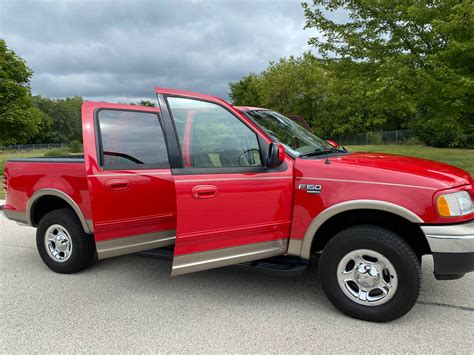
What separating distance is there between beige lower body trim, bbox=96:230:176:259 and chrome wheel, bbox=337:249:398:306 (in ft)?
5.99

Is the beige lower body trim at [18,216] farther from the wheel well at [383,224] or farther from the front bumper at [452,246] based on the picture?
the front bumper at [452,246]

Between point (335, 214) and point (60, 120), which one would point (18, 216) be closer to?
point (335, 214)

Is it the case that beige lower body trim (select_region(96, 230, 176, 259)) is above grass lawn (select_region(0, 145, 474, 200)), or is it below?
below

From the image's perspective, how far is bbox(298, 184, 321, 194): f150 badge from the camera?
3.31 meters

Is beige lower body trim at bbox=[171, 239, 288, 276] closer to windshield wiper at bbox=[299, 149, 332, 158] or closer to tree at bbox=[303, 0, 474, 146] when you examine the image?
windshield wiper at bbox=[299, 149, 332, 158]

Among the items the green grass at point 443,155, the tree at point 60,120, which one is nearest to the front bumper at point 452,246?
the green grass at point 443,155

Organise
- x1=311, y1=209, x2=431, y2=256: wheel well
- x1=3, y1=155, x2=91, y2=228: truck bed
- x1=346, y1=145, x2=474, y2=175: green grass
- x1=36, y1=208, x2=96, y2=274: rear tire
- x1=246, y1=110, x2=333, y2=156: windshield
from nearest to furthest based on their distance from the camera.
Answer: x1=311, y1=209, x2=431, y2=256: wheel well
x1=246, y1=110, x2=333, y2=156: windshield
x1=3, y1=155, x2=91, y2=228: truck bed
x1=36, y1=208, x2=96, y2=274: rear tire
x1=346, y1=145, x2=474, y2=175: green grass

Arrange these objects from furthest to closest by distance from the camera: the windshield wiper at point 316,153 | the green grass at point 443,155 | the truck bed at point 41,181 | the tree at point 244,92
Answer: the tree at point 244,92, the green grass at point 443,155, the truck bed at point 41,181, the windshield wiper at point 316,153

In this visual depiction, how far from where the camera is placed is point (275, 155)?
3254mm

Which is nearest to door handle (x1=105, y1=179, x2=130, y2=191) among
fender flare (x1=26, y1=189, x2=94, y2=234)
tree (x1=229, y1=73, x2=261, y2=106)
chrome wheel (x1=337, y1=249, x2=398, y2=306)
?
fender flare (x1=26, y1=189, x2=94, y2=234)

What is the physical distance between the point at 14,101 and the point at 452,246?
23782 millimetres

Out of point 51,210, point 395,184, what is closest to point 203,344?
point 395,184

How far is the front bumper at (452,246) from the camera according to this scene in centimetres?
297

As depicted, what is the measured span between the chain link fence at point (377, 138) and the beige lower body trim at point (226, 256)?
37.2 meters
